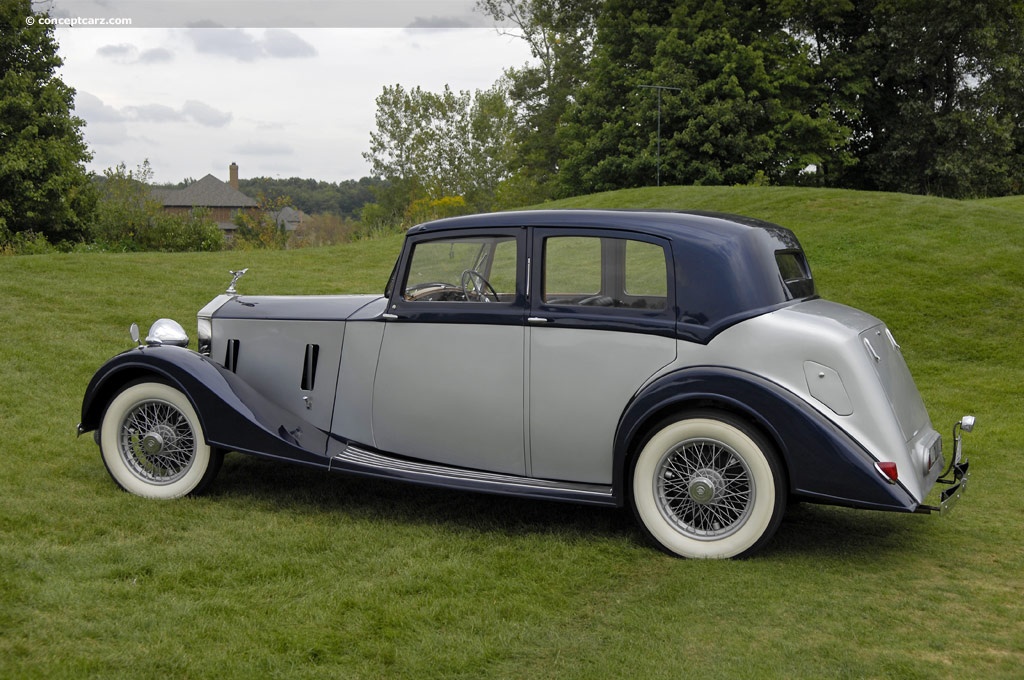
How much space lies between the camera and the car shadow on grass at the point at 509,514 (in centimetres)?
512

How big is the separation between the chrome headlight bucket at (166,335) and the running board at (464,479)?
5.00 feet

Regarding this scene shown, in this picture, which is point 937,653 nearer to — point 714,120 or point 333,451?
point 333,451

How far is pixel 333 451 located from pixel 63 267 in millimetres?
10625

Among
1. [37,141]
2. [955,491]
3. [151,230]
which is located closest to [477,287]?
[955,491]

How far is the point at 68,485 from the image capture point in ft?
19.3

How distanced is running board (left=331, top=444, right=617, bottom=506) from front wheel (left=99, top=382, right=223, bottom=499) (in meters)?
0.96

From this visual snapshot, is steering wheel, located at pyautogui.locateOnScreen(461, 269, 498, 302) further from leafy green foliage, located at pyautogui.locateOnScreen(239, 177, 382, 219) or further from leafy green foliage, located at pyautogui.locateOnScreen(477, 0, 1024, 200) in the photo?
leafy green foliage, located at pyautogui.locateOnScreen(239, 177, 382, 219)

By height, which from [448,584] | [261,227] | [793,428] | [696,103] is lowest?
[448,584]

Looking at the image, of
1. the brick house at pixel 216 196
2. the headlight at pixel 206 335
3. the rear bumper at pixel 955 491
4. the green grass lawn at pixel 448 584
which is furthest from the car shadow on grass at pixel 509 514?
the brick house at pixel 216 196

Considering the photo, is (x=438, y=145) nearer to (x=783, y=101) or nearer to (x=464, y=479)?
(x=783, y=101)

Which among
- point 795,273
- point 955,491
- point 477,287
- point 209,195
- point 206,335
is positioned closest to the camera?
point 955,491

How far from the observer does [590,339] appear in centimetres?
500

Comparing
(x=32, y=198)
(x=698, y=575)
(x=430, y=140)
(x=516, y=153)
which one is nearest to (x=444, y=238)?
(x=698, y=575)

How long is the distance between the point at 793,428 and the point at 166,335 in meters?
4.14
